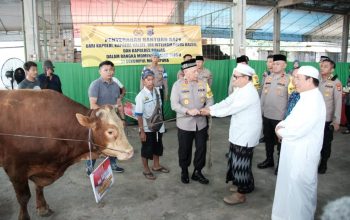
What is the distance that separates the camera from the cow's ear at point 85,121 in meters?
2.70

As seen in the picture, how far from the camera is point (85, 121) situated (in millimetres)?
2756

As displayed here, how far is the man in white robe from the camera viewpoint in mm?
2638

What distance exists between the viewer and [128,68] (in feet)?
23.8

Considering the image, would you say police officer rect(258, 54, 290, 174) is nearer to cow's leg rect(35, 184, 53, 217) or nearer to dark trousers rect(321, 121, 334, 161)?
dark trousers rect(321, 121, 334, 161)

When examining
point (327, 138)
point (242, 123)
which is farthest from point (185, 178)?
point (327, 138)

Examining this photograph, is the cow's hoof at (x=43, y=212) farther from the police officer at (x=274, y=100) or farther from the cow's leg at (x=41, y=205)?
the police officer at (x=274, y=100)

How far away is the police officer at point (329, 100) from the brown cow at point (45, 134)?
116 inches

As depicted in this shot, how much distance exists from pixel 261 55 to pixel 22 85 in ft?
58.3

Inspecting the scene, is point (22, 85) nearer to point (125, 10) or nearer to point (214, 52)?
point (125, 10)

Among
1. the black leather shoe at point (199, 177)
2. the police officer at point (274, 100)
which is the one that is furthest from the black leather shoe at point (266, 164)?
the black leather shoe at point (199, 177)

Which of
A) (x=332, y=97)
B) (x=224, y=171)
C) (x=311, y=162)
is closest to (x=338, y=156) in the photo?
(x=332, y=97)

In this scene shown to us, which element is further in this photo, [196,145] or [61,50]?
[61,50]

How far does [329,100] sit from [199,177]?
2.10 m

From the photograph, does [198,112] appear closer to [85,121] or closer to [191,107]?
[191,107]
